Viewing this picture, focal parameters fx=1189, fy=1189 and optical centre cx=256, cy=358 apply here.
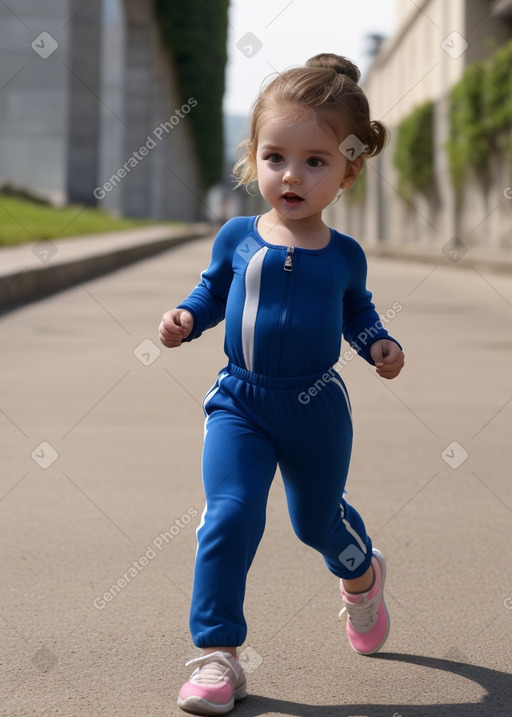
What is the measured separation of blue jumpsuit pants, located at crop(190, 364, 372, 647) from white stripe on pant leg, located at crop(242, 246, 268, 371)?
0.05 metres

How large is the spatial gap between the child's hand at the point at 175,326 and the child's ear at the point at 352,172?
Answer: 44 cm

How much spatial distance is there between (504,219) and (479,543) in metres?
20.0

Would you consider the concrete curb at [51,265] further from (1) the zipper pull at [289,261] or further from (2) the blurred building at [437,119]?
(1) the zipper pull at [289,261]

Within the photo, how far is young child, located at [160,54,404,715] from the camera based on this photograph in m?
2.35

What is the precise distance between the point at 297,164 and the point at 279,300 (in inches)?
11.1

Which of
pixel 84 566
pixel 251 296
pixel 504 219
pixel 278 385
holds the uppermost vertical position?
pixel 504 219

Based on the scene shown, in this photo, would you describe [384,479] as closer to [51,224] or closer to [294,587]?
[294,587]

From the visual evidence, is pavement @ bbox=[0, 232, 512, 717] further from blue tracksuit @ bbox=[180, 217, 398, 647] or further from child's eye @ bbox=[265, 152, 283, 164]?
child's eye @ bbox=[265, 152, 283, 164]

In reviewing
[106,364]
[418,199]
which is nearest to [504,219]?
[418,199]

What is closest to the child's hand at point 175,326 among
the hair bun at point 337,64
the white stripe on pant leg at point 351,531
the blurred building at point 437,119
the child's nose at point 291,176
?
the child's nose at point 291,176

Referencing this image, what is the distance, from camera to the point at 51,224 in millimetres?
21297

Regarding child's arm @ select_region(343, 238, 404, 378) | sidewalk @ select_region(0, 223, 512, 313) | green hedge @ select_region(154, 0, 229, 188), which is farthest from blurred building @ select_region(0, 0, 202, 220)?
child's arm @ select_region(343, 238, 404, 378)

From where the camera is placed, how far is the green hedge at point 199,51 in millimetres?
49125

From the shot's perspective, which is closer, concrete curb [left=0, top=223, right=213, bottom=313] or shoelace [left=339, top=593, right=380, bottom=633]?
shoelace [left=339, top=593, right=380, bottom=633]
